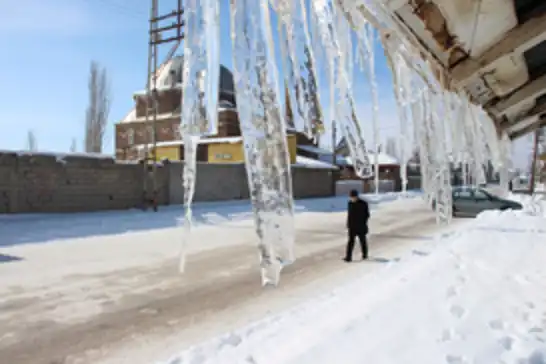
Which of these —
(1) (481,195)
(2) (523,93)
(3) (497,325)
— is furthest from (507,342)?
(1) (481,195)

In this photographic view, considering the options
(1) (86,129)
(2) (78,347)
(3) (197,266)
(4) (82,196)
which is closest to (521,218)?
(3) (197,266)

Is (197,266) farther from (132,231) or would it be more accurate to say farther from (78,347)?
(132,231)

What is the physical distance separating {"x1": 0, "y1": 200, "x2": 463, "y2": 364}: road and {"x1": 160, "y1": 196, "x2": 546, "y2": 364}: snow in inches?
20.3

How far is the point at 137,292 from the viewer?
612 centimetres

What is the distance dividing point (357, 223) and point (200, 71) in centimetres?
714

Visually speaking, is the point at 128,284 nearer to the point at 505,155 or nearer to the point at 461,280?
the point at 461,280

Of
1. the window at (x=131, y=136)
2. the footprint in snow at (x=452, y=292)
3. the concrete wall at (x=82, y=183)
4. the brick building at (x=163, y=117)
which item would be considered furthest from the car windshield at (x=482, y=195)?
the window at (x=131, y=136)

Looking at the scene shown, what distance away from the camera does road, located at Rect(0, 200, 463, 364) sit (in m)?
4.21

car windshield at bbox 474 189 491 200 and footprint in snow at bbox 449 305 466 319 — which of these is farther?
car windshield at bbox 474 189 491 200

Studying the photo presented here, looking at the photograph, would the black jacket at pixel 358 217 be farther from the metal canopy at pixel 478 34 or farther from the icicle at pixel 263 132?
the icicle at pixel 263 132

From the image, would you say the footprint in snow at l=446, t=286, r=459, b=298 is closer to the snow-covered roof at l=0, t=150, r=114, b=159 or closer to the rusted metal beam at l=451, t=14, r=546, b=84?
the rusted metal beam at l=451, t=14, r=546, b=84

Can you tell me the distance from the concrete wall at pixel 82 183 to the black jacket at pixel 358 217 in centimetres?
1202

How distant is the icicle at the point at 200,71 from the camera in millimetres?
1802

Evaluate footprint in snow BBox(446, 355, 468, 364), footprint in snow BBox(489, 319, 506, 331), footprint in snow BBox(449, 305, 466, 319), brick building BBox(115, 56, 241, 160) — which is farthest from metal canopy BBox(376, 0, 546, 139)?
brick building BBox(115, 56, 241, 160)
